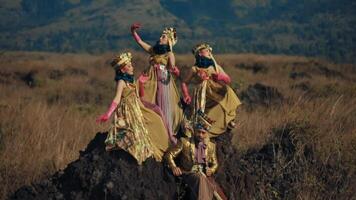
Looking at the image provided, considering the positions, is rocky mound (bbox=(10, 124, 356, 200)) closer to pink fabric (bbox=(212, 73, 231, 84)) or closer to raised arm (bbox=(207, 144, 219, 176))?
raised arm (bbox=(207, 144, 219, 176))

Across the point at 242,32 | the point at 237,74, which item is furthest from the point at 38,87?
the point at 242,32

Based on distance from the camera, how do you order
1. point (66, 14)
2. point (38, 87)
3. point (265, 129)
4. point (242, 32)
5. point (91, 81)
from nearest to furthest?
point (265, 129), point (38, 87), point (91, 81), point (242, 32), point (66, 14)

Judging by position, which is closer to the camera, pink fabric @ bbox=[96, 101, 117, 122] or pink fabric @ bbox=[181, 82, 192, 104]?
pink fabric @ bbox=[96, 101, 117, 122]

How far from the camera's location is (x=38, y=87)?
23.5 meters

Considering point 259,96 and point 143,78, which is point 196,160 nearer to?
point 143,78

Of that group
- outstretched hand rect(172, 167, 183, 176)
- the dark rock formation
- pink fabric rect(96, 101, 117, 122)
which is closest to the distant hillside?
the dark rock formation

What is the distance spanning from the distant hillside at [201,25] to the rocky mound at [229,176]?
61.6 metres

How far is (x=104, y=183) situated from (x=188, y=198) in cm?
85

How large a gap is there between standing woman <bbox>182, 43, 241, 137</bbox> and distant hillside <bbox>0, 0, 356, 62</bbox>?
6278 cm

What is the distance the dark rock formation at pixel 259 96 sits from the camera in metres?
14.9

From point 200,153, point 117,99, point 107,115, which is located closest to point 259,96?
point 200,153

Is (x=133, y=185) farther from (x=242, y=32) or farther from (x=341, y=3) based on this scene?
(x=242, y=32)

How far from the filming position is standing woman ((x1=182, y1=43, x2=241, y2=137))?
6.28 m

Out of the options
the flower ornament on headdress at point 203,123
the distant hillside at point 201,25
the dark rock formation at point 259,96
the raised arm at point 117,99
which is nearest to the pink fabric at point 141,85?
the raised arm at point 117,99
